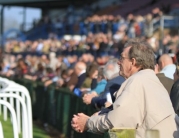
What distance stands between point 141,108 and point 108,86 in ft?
A: 8.79

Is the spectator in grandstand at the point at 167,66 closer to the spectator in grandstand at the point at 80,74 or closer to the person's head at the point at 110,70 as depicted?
Answer: the person's head at the point at 110,70

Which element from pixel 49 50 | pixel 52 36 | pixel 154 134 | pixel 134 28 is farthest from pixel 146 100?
pixel 52 36

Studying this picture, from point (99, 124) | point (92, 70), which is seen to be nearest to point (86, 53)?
point (92, 70)

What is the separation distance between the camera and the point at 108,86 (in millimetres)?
7957

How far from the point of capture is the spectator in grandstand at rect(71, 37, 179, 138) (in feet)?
17.3

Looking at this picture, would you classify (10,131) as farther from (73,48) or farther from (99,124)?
(73,48)

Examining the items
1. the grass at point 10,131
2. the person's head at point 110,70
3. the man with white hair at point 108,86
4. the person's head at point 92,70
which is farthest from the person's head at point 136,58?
the grass at point 10,131

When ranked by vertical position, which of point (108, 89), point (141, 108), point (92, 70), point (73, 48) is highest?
point (141, 108)

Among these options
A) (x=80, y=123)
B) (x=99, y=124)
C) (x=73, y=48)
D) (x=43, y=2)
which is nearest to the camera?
(x=99, y=124)

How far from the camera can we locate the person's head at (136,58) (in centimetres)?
561

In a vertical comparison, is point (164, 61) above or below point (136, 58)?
below

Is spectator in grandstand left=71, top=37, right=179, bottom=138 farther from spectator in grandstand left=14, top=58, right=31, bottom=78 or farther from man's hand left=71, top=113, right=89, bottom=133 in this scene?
spectator in grandstand left=14, top=58, right=31, bottom=78

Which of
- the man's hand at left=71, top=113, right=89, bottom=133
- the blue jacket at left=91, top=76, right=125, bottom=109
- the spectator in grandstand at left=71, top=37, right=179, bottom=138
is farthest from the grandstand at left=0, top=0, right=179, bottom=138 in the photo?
the spectator in grandstand at left=71, top=37, right=179, bottom=138

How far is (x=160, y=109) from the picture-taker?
533 centimetres
